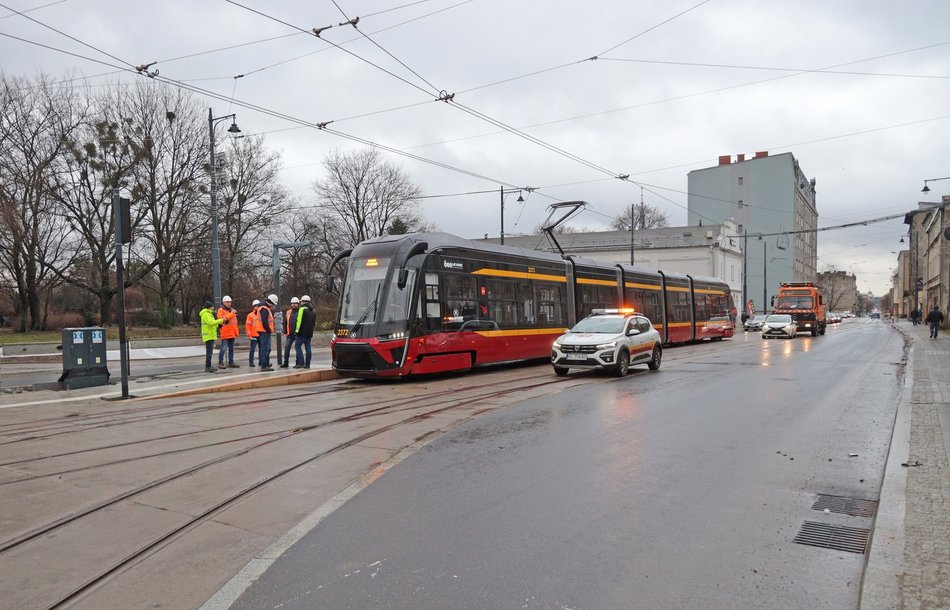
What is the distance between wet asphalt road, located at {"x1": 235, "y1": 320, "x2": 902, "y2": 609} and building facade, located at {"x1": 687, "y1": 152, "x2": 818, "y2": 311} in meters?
71.9

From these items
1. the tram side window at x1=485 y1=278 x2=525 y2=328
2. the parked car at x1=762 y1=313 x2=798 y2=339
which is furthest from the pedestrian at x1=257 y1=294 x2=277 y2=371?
the parked car at x1=762 y1=313 x2=798 y2=339

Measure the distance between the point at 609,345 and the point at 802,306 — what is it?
30354 mm

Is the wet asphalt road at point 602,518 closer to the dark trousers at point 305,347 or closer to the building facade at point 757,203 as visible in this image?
the dark trousers at point 305,347

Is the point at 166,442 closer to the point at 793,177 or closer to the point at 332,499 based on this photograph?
the point at 332,499

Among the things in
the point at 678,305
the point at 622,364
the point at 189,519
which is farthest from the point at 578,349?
the point at 678,305

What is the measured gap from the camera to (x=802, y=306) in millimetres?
39938

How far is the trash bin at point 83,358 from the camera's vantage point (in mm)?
13078

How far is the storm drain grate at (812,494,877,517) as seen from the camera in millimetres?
5219

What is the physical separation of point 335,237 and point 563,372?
4392cm

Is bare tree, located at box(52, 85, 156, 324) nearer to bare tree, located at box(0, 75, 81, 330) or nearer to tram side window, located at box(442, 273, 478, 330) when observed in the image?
bare tree, located at box(0, 75, 81, 330)

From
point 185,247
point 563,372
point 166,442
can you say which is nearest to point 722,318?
point 563,372

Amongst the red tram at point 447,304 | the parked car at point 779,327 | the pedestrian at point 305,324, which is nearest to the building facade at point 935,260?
the parked car at point 779,327

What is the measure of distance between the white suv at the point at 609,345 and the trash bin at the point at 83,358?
9.93 m

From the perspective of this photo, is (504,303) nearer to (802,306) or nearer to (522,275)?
(522,275)
